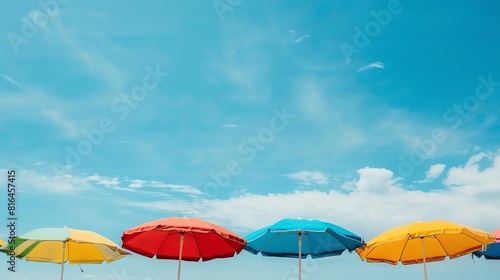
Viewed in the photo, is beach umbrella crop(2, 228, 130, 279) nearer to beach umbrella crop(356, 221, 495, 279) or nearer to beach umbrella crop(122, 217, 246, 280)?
beach umbrella crop(122, 217, 246, 280)

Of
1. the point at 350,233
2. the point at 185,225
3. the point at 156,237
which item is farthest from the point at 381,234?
the point at 156,237

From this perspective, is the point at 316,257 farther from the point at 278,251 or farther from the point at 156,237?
the point at 156,237

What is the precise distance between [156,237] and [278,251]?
3117 mm

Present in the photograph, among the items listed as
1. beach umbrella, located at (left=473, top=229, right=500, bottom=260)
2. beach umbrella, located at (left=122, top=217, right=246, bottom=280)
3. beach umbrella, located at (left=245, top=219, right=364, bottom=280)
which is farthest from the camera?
beach umbrella, located at (left=473, top=229, right=500, bottom=260)

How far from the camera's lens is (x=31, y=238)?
1030 centimetres

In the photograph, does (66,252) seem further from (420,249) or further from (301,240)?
(420,249)

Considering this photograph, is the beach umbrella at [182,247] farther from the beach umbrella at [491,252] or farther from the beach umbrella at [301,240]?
the beach umbrella at [491,252]

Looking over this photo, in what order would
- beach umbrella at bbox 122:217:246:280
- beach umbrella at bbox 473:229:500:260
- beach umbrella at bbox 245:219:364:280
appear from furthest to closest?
beach umbrella at bbox 473:229:500:260 → beach umbrella at bbox 122:217:246:280 → beach umbrella at bbox 245:219:364:280

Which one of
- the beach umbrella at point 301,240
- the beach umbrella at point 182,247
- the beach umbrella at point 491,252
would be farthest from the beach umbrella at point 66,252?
the beach umbrella at point 491,252

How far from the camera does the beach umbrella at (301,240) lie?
34.8 feet

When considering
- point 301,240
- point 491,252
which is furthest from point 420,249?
point 301,240

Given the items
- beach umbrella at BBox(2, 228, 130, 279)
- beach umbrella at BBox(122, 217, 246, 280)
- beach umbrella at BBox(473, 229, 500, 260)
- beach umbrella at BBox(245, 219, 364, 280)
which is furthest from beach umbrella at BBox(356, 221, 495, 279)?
beach umbrella at BBox(2, 228, 130, 279)

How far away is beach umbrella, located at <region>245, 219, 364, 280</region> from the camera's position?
10.6 m

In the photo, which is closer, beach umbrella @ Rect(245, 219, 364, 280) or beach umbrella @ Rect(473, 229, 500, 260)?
beach umbrella @ Rect(245, 219, 364, 280)
